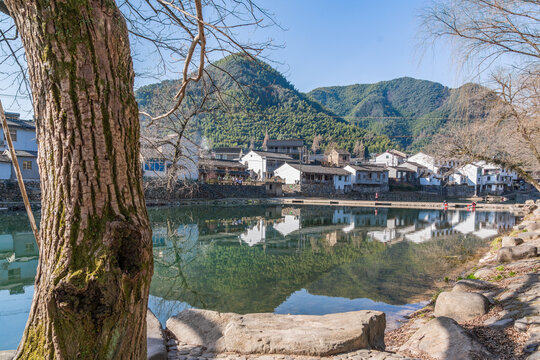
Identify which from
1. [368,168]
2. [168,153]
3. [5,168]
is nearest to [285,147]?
[368,168]

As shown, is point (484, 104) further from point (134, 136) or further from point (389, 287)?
point (134, 136)

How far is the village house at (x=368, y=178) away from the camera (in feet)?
153

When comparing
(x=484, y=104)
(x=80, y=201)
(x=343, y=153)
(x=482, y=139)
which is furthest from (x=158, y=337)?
(x=343, y=153)

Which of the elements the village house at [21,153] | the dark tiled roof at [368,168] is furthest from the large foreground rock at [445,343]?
the dark tiled roof at [368,168]

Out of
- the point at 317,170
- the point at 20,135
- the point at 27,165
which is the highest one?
the point at 20,135

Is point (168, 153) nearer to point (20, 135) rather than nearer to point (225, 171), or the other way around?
point (20, 135)

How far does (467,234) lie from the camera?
1559cm

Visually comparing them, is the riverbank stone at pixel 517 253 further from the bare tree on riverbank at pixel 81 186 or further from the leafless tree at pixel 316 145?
the leafless tree at pixel 316 145

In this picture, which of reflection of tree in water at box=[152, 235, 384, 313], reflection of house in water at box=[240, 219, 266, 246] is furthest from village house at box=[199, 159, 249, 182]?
reflection of tree in water at box=[152, 235, 384, 313]

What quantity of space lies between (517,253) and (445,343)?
18.0 feet

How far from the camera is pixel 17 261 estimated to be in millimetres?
9133

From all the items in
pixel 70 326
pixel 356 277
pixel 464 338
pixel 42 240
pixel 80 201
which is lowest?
pixel 356 277

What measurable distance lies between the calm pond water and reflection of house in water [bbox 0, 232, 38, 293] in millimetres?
27

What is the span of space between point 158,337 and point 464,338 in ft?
10.5
